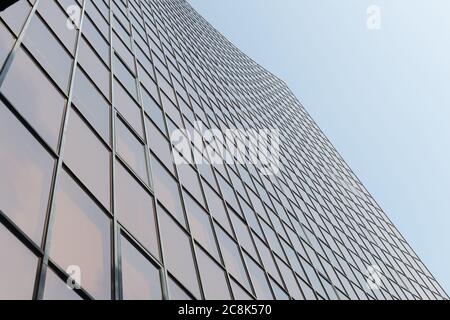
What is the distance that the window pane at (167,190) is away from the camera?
542 inches

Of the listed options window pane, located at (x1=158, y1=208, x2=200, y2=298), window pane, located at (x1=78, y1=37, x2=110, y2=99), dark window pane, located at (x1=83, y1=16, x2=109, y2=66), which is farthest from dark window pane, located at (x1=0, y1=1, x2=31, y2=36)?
window pane, located at (x1=158, y1=208, x2=200, y2=298)

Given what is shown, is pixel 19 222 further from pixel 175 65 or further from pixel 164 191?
pixel 175 65

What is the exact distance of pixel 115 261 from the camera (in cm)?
940

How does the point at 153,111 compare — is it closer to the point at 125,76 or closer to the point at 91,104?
the point at 125,76

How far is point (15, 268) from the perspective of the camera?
6754 millimetres

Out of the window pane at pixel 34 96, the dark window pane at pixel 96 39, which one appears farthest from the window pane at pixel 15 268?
the dark window pane at pixel 96 39

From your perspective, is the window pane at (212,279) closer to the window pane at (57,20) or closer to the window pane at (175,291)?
the window pane at (175,291)

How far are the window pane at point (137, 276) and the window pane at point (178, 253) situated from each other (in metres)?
0.99
